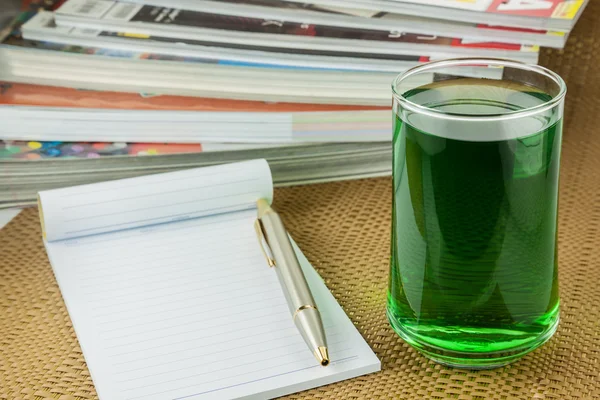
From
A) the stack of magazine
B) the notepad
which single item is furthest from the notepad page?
the stack of magazine

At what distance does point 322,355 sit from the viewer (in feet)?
1.68

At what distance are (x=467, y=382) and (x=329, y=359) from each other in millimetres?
90

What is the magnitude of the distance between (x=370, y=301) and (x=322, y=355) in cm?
10

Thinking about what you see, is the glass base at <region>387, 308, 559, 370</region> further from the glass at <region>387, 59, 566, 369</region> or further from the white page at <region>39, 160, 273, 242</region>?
the white page at <region>39, 160, 273, 242</region>

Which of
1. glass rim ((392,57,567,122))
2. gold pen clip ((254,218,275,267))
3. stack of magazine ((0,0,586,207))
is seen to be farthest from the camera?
stack of magazine ((0,0,586,207))

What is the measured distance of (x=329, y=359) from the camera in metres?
0.53

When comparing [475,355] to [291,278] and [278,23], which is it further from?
[278,23]

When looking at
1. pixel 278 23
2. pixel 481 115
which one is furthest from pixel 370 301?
pixel 278 23

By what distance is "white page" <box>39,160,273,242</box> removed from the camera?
0.68 m

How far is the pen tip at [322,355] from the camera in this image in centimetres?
51

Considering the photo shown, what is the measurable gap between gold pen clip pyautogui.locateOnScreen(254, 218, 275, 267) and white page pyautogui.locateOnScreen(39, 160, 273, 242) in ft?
0.15

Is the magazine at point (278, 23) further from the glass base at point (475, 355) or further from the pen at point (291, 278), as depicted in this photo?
the glass base at point (475, 355)

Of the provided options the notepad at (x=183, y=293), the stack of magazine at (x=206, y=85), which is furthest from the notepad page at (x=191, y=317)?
the stack of magazine at (x=206, y=85)

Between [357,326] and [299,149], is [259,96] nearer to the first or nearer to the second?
[299,149]
